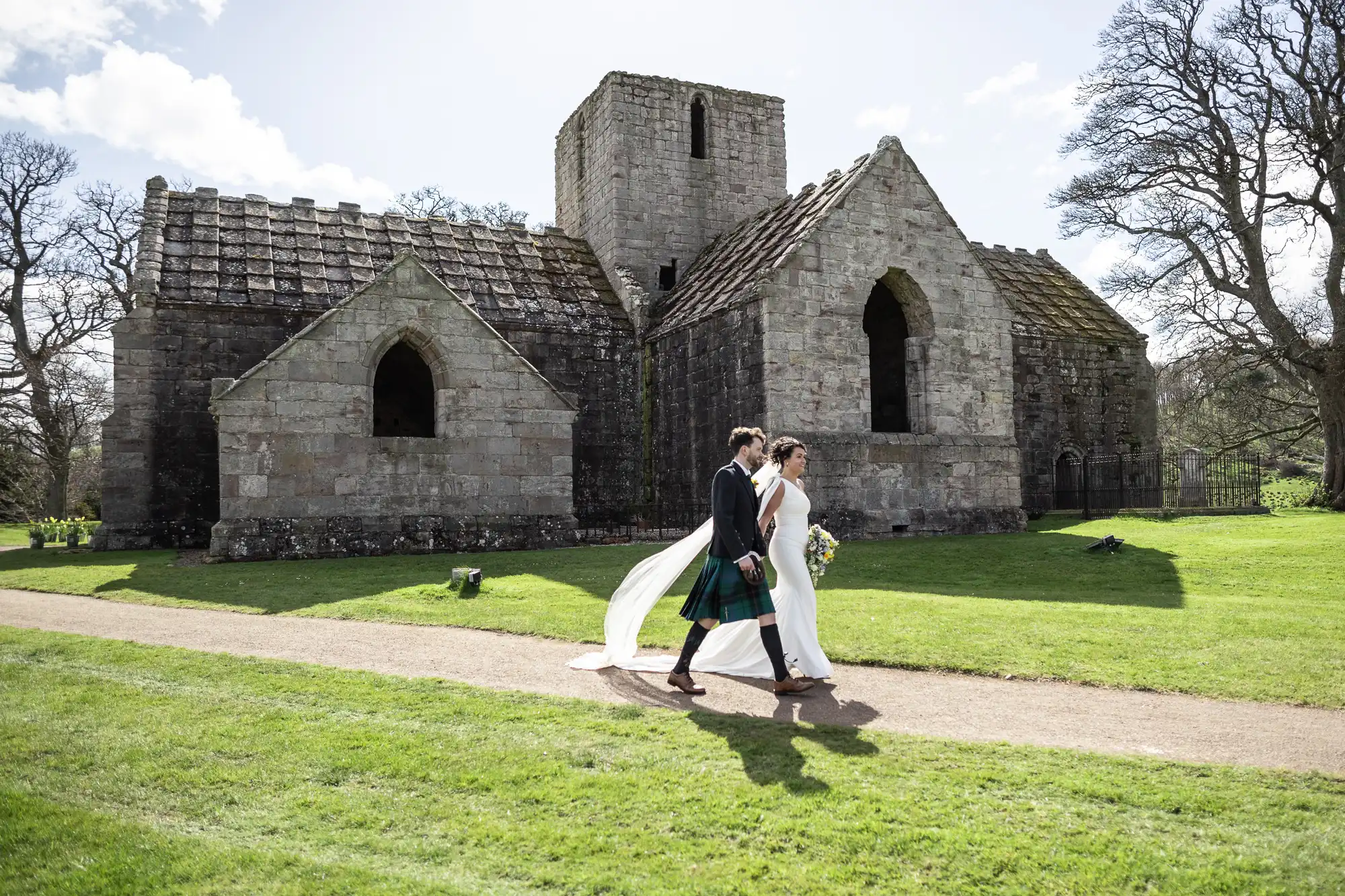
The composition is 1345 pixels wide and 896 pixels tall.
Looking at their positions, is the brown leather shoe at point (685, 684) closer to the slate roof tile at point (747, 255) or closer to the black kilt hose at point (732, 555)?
the black kilt hose at point (732, 555)

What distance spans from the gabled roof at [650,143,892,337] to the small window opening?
699 mm

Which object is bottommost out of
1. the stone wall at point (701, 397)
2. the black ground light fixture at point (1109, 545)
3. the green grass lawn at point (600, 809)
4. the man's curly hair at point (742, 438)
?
the green grass lawn at point (600, 809)

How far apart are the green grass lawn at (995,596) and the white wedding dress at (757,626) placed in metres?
0.86

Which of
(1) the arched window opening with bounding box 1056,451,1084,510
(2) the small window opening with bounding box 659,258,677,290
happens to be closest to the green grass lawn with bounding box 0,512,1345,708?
(1) the arched window opening with bounding box 1056,451,1084,510

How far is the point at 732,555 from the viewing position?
7.27 metres

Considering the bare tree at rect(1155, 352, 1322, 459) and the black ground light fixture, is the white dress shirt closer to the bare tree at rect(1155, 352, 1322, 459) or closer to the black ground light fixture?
the black ground light fixture

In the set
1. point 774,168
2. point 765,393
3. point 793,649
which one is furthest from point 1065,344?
point 793,649

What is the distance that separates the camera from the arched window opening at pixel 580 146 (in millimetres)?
25469

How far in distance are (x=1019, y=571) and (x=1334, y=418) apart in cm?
1316

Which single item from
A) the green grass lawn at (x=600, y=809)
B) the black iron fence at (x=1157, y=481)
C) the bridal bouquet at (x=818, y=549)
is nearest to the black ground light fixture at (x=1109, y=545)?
the black iron fence at (x=1157, y=481)

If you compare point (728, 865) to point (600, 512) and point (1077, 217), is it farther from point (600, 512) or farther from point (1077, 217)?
point (1077, 217)

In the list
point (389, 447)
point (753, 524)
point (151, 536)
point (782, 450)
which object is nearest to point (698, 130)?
point (389, 447)

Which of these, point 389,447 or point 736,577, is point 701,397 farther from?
point 736,577

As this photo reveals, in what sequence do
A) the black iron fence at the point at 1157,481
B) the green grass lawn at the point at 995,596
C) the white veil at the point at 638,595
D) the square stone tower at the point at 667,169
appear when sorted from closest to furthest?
the green grass lawn at the point at 995,596 < the white veil at the point at 638,595 < the black iron fence at the point at 1157,481 < the square stone tower at the point at 667,169
